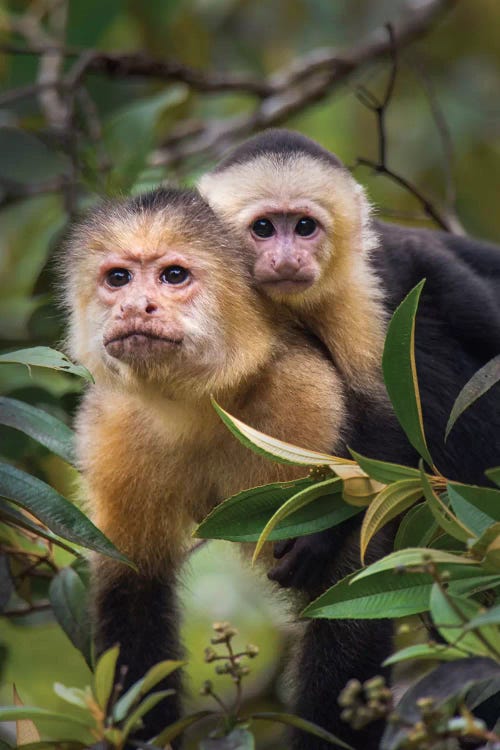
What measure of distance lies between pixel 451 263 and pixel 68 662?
237cm

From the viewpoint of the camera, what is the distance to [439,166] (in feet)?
21.3

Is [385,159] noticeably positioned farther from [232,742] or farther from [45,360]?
[232,742]

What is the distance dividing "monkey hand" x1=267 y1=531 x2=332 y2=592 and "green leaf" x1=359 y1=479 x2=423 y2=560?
66 cm

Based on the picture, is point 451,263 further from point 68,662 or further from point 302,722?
point 68,662

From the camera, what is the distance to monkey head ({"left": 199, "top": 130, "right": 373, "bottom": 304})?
315 cm

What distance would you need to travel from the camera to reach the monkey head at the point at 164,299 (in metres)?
2.59

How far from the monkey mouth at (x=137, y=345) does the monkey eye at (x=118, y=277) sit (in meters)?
0.21

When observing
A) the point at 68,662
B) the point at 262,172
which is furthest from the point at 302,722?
the point at 68,662

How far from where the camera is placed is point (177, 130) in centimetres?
536

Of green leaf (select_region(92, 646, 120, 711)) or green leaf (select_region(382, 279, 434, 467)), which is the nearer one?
green leaf (select_region(92, 646, 120, 711))

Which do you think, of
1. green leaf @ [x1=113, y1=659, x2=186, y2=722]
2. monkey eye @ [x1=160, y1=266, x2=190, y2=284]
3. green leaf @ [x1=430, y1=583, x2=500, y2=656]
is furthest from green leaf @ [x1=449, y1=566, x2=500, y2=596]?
monkey eye @ [x1=160, y1=266, x2=190, y2=284]

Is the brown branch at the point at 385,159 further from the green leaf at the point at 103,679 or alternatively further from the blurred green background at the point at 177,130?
the green leaf at the point at 103,679

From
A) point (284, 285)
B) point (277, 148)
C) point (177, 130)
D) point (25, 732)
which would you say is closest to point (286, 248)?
point (284, 285)

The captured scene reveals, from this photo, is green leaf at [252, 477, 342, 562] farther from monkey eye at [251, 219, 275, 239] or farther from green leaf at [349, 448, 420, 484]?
monkey eye at [251, 219, 275, 239]
